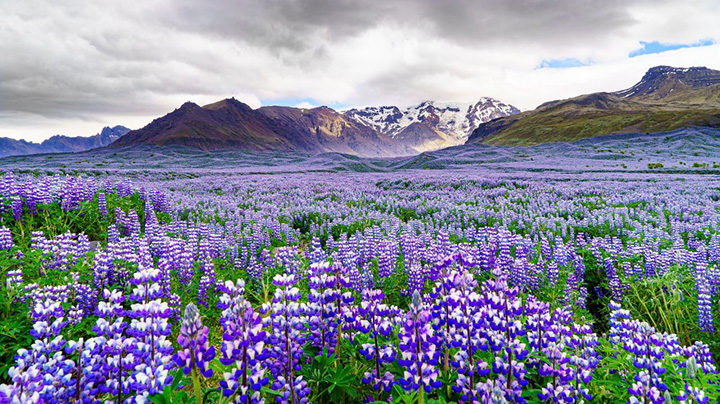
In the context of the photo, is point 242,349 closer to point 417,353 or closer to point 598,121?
point 417,353

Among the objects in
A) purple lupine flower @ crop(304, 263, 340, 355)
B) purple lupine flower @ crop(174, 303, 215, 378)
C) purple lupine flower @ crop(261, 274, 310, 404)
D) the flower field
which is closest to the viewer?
purple lupine flower @ crop(174, 303, 215, 378)

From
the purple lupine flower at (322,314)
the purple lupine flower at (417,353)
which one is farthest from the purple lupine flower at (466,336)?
the purple lupine flower at (322,314)

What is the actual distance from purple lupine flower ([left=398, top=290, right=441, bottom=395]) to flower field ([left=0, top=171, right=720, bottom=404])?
0.04 feet

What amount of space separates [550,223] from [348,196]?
414 inches

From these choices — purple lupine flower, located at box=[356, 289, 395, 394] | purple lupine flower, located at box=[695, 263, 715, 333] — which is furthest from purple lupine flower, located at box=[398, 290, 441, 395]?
purple lupine flower, located at box=[695, 263, 715, 333]

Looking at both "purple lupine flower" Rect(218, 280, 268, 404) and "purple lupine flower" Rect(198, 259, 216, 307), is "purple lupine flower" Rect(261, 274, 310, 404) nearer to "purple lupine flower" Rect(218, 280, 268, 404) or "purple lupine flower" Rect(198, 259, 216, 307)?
"purple lupine flower" Rect(218, 280, 268, 404)

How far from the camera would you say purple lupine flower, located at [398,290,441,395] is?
217 centimetres

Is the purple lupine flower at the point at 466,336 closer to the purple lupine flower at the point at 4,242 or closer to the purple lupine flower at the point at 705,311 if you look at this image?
the purple lupine flower at the point at 705,311

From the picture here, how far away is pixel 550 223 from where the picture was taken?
31.9 ft

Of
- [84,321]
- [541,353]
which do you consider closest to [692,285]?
[541,353]

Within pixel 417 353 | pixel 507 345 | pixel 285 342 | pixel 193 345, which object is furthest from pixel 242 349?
pixel 507 345

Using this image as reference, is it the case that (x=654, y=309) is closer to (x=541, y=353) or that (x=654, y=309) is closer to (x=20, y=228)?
(x=541, y=353)

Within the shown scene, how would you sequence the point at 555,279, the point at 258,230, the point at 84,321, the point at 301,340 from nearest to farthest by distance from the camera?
the point at 301,340
the point at 84,321
the point at 555,279
the point at 258,230

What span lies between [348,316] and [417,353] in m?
0.74
